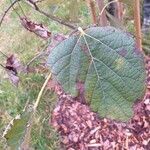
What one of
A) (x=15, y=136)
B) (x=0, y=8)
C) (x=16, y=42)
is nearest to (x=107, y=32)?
(x=15, y=136)

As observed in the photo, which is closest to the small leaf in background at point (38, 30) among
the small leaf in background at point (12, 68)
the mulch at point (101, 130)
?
the small leaf in background at point (12, 68)

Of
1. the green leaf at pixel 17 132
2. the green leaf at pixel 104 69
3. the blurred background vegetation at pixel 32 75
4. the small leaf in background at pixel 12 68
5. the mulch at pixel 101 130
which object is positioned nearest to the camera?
the green leaf at pixel 104 69

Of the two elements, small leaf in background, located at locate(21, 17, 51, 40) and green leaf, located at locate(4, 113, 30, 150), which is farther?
small leaf in background, located at locate(21, 17, 51, 40)

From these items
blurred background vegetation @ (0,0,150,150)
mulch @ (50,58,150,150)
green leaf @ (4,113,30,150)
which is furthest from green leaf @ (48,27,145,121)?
mulch @ (50,58,150,150)

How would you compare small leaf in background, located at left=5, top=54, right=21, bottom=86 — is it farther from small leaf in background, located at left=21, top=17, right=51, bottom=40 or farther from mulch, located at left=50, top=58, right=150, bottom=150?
mulch, located at left=50, top=58, right=150, bottom=150

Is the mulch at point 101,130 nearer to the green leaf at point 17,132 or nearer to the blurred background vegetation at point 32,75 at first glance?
the blurred background vegetation at point 32,75

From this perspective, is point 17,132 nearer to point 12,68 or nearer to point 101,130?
point 12,68

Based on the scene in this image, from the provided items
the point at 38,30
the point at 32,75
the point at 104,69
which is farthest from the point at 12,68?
the point at 32,75
